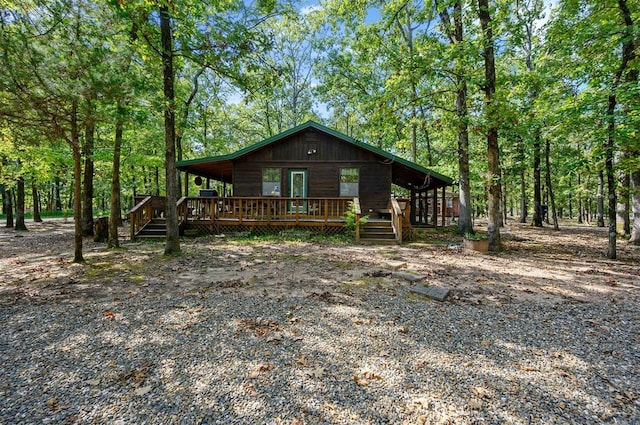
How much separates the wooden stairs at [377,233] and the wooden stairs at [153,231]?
7.24 metres

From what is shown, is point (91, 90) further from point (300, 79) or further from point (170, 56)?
point (300, 79)

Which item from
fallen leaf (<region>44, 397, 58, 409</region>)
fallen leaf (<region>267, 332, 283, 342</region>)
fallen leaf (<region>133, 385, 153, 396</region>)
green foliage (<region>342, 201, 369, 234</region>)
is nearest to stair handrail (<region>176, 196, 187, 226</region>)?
green foliage (<region>342, 201, 369, 234</region>)

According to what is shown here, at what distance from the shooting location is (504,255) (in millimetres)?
7828

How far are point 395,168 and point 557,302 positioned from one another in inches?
395

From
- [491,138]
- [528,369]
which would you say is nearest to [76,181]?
[528,369]

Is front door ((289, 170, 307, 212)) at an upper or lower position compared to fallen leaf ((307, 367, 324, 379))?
upper

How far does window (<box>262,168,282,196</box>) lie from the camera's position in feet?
42.5

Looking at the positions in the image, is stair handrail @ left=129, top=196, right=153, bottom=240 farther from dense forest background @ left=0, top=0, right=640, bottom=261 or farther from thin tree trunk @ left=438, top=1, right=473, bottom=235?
thin tree trunk @ left=438, top=1, right=473, bottom=235

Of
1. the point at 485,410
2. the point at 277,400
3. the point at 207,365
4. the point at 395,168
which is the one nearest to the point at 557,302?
the point at 485,410

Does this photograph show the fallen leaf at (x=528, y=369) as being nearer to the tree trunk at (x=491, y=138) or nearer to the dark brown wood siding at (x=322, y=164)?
the tree trunk at (x=491, y=138)

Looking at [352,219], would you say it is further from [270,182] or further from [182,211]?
[182,211]

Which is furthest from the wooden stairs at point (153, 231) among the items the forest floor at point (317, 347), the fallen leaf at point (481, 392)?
the fallen leaf at point (481, 392)

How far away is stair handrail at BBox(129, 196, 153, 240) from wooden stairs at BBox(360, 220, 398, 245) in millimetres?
7961

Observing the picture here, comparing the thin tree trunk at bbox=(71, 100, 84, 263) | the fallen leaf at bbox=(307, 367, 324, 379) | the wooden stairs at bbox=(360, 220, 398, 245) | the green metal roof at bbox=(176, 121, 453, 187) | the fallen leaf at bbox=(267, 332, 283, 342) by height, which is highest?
the green metal roof at bbox=(176, 121, 453, 187)
